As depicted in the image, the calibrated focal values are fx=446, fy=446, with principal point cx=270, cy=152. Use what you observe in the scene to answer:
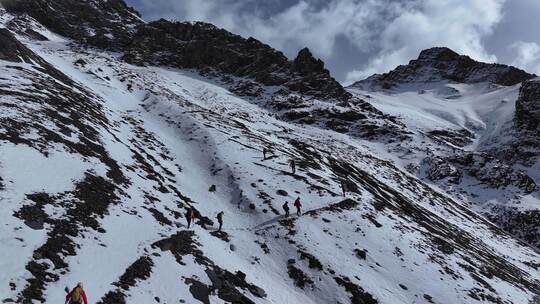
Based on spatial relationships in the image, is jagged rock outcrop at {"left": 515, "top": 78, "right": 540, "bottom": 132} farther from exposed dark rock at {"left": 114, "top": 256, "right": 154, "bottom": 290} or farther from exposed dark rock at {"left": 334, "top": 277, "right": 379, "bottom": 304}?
exposed dark rock at {"left": 114, "top": 256, "right": 154, "bottom": 290}

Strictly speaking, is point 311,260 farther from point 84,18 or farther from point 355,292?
point 84,18

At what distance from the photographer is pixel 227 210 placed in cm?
3600

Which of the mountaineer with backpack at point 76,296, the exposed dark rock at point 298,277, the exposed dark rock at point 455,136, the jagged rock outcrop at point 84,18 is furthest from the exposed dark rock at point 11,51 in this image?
the exposed dark rock at point 455,136

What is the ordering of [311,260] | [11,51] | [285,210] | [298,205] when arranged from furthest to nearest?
[11,51], [298,205], [285,210], [311,260]

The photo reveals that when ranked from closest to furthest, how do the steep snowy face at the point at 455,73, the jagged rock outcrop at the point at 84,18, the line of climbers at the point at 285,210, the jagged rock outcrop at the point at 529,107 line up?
the line of climbers at the point at 285,210 → the jagged rock outcrop at the point at 529,107 → the jagged rock outcrop at the point at 84,18 → the steep snowy face at the point at 455,73

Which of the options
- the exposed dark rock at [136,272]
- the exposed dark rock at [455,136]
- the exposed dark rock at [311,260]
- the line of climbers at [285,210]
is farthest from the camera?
the exposed dark rock at [455,136]

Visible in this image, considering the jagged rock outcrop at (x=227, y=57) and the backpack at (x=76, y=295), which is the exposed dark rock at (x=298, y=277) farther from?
the jagged rock outcrop at (x=227, y=57)

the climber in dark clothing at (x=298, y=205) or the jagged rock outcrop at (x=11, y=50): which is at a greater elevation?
the jagged rock outcrop at (x=11, y=50)

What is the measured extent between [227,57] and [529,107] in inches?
3209

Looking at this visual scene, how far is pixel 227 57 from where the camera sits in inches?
5276

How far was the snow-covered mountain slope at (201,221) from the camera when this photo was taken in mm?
20938

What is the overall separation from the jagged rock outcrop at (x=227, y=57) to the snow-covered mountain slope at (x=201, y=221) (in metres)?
58.7

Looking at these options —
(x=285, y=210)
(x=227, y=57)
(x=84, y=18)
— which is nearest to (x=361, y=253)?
(x=285, y=210)

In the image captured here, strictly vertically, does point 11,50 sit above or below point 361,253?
above
